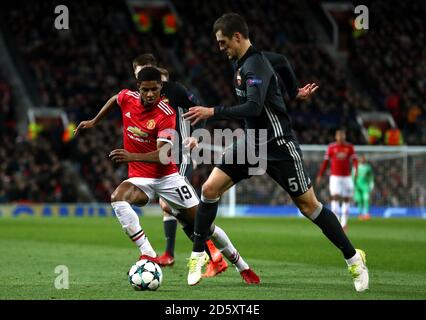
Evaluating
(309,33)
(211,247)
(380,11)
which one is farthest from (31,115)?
(211,247)

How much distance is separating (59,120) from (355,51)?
45.3ft

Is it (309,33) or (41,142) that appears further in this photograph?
(309,33)

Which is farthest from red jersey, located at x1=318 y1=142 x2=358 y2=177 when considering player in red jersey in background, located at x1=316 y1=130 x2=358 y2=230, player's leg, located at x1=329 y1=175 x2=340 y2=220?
player's leg, located at x1=329 y1=175 x2=340 y2=220

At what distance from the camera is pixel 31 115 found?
1140 inches

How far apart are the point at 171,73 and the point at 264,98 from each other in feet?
80.0

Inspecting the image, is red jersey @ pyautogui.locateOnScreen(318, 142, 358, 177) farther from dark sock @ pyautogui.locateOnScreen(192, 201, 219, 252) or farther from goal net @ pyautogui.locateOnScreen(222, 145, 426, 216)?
dark sock @ pyautogui.locateOnScreen(192, 201, 219, 252)

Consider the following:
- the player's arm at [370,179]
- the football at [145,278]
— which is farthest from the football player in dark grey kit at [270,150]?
the player's arm at [370,179]

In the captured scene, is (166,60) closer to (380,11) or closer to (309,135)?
(309,135)

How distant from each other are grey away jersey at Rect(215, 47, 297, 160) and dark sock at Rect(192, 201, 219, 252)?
2.30ft

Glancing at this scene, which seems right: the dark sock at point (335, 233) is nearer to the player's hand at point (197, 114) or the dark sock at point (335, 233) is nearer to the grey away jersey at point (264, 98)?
the grey away jersey at point (264, 98)

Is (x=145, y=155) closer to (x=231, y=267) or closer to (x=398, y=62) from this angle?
(x=231, y=267)

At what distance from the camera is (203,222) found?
26.0ft

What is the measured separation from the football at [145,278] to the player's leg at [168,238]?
8.39 ft

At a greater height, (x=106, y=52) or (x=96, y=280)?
(x=106, y=52)
